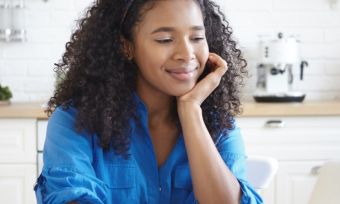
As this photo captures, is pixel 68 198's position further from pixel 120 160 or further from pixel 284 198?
pixel 284 198

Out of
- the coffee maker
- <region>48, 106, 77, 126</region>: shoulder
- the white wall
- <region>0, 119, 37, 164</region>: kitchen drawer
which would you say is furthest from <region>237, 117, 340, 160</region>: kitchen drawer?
<region>48, 106, 77, 126</region>: shoulder

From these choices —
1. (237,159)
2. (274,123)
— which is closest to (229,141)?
(237,159)

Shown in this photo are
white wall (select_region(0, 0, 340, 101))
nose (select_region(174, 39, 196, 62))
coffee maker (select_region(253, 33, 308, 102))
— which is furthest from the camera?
white wall (select_region(0, 0, 340, 101))

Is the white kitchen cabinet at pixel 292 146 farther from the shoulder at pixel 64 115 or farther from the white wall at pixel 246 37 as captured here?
the shoulder at pixel 64 115

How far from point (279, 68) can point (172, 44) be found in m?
1.70

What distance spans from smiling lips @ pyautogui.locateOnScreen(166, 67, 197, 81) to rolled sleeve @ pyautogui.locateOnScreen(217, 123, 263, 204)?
0.19 metres

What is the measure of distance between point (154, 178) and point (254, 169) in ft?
0.88

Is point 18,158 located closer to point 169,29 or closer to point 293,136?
point 293,136

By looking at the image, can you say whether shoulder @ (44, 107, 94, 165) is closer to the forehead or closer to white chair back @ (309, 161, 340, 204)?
the forehead

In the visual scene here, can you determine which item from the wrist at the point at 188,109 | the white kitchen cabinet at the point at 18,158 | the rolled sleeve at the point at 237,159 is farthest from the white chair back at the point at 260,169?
the white kitchen cabinet at the point at 18,158

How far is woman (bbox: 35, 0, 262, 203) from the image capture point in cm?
124

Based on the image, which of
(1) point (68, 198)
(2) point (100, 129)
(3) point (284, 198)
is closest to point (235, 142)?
(2) point (100, 129)

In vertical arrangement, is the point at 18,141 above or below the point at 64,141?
below

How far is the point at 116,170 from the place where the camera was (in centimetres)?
125
